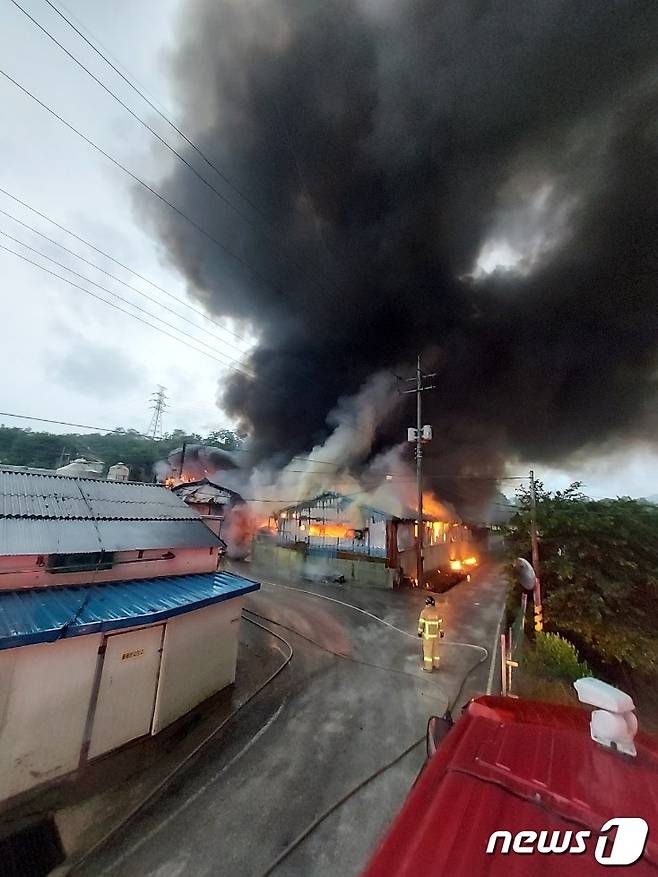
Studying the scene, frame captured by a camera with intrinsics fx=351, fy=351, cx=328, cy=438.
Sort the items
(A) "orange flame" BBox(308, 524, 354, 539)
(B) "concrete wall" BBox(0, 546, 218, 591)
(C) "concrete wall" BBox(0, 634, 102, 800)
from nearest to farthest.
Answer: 1. (C) "concrete wall" BBox(0, 634, 102, 800)
2. (B) "concrete wall" BBox(0, 546, 218, 591)
3. (A) "orange flame" BBox(308, 524, 354, 539)

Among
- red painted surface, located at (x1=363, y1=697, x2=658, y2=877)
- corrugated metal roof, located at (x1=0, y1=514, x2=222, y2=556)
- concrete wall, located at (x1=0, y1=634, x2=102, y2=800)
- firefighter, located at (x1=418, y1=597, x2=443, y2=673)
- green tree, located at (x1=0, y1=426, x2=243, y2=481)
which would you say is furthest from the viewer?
green tree, located at (x1=0, y1=426, x2=243, y2=481)

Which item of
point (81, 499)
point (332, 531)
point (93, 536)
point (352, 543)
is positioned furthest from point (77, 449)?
point (93, 536)

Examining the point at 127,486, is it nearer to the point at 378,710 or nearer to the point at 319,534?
the point at 378,710

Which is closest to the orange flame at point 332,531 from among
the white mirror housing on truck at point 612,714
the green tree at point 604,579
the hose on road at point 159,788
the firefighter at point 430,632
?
the firefighter at point 430,632

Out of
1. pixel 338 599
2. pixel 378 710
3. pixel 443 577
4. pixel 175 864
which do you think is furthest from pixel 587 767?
pixel 443 577

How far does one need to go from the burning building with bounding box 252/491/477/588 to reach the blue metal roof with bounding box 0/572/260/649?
15249 mm

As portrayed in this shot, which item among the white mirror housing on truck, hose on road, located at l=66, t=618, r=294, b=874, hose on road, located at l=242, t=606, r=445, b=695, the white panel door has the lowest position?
hose on road, located at l=66, t=618, r=294, b=874

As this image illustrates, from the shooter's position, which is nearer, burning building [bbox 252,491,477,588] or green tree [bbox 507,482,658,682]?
green tree [bbox 507,482,658,682]

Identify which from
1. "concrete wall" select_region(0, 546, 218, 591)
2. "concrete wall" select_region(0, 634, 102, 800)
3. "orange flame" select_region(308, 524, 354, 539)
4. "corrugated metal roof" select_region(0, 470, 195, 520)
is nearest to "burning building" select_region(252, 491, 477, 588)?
"orange flame" select_region(308, 524, 354, 539)

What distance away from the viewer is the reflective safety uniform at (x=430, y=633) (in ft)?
30.7

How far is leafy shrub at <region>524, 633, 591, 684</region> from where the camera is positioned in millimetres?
7734

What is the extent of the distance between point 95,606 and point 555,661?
387 inches

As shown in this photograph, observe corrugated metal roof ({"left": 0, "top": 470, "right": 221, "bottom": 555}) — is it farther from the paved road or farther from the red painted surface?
the red painted surface

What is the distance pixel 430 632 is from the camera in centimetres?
955
